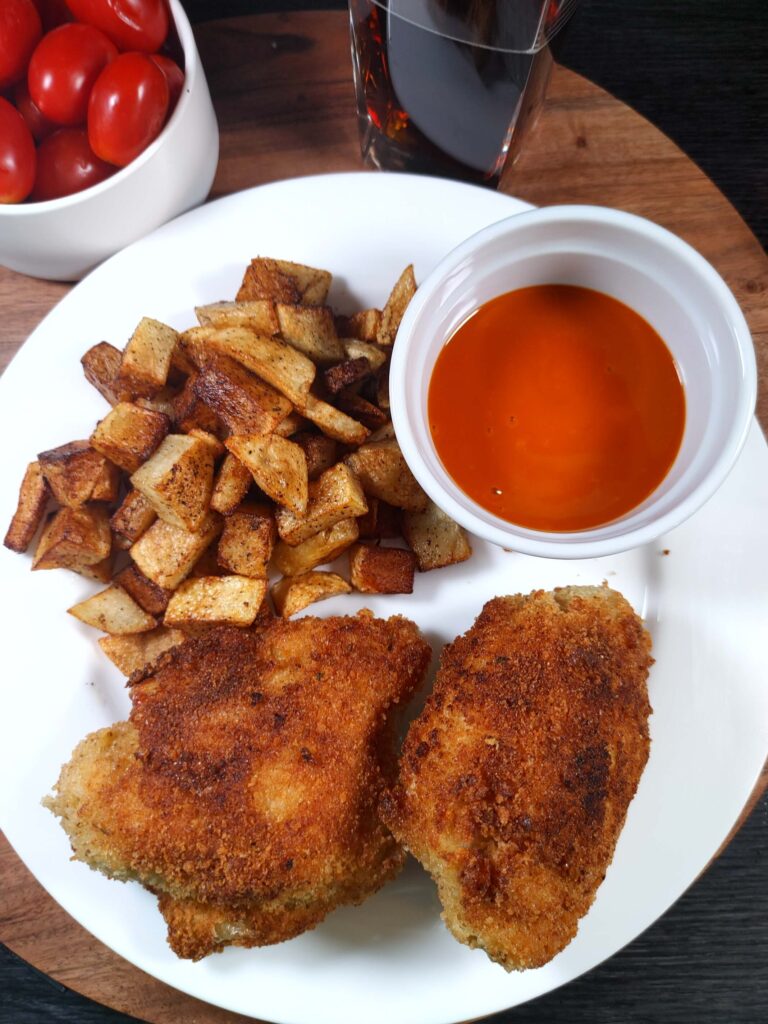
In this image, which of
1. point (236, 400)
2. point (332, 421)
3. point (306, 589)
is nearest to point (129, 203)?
point (236, 400)

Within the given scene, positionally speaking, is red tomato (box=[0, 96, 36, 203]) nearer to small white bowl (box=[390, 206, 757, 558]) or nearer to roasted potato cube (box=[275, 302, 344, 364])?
roasted potato cube (box=[275, 302, 344, 364])

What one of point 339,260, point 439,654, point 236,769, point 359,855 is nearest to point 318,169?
point 339,260

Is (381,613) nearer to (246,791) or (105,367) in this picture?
(246,791)

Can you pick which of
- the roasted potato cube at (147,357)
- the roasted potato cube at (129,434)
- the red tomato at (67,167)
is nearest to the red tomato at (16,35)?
the red tomato at (67,167)

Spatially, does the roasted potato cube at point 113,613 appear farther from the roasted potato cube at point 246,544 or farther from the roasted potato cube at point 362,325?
the roasted potato cube at point 362,325

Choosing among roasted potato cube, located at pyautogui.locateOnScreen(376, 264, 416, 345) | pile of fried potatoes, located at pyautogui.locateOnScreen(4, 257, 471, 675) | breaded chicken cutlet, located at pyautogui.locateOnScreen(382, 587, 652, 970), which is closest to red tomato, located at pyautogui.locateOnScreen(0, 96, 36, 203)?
pile of fried potatoes, located at pyautogui.locateOnScreen(4, 257, 471, 675)
